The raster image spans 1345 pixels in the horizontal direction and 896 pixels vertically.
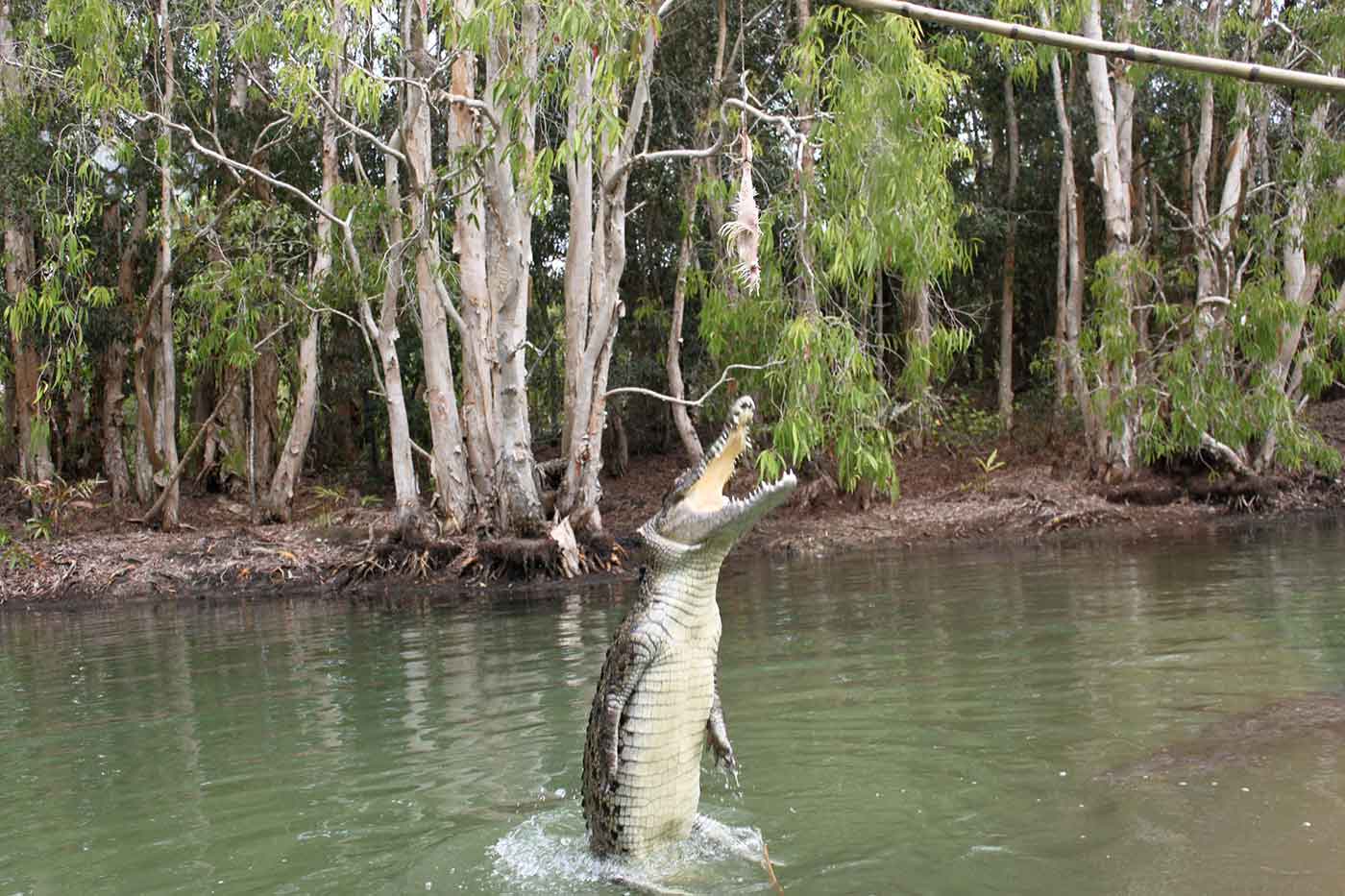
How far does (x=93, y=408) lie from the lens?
2453 cm

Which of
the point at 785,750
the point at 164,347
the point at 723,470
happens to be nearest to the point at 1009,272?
the point at 164,347

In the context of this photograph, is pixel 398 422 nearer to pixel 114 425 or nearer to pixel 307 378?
pixel 307 378

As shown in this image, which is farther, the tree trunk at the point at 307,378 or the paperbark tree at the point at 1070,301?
the paperbark tree at the point at 1070,301

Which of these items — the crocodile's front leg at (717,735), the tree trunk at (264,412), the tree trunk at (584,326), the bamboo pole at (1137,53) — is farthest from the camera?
the tree trunk at (264,412)

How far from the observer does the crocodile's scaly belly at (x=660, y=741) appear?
13.8 ft

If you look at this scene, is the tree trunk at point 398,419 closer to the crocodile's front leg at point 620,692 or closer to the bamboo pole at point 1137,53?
the crocodile's front leg at point 620,692

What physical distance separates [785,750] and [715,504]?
6.85 ft

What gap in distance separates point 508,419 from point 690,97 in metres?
9.22

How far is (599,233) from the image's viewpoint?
640 inches

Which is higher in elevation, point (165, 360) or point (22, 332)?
point (22, 332)

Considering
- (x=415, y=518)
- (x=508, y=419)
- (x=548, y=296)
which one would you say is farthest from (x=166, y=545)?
(x=548, y=296)

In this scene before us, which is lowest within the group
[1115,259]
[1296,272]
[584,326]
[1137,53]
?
[1137,53]

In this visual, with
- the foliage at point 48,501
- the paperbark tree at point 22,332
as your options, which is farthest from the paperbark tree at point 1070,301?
the paperbark tree at point 22,332

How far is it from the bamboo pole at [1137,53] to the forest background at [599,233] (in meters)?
7.71
